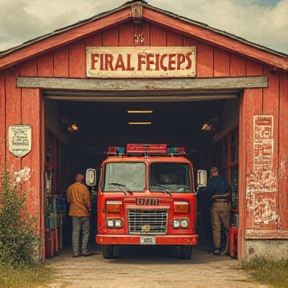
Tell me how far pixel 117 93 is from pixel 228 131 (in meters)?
4.33

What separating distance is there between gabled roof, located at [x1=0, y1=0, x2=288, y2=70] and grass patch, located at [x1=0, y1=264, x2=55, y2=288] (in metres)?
4.15

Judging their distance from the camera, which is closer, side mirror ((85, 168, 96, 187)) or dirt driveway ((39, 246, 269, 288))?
dirt driveway ((39, 246, 269, 288))

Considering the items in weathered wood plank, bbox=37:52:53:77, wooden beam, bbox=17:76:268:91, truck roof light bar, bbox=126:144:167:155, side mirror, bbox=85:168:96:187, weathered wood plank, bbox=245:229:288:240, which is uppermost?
weathered wood plank, bbox=37:52:53:77

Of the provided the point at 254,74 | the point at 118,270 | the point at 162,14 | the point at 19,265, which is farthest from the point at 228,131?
the point at 19,265

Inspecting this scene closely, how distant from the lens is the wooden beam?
13.6m

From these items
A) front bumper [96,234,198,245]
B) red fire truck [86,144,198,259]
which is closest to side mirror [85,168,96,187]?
red fire truck [86,144,198,259]

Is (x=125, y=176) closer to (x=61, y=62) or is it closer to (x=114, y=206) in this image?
(x=114, y=206)

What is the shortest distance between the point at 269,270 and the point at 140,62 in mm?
4997

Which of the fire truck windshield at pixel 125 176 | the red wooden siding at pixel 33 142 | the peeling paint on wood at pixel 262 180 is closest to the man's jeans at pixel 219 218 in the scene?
the peeling paint on wood at pixel 262 180

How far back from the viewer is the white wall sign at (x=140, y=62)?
44.8ft

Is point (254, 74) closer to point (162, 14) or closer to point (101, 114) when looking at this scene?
point (162, 14)

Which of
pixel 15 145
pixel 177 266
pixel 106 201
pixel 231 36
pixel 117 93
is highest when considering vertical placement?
pixel 231 36

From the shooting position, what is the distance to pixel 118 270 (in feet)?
→ 41.4

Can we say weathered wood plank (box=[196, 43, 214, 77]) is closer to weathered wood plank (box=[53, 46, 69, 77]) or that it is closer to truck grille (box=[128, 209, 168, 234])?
weathered wood plank (box=[53, 46, 69, 77])
